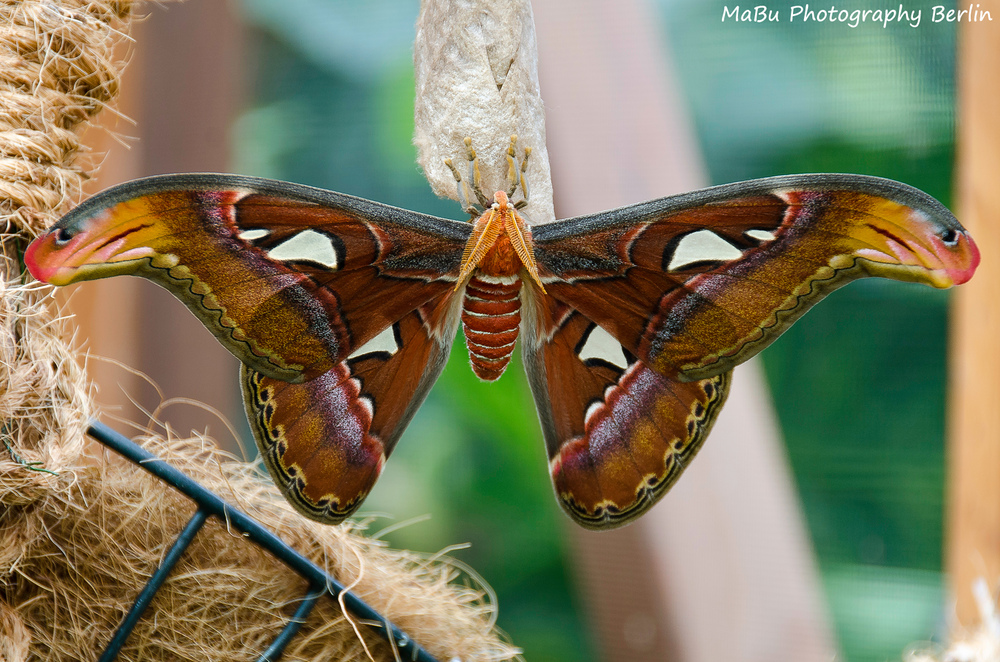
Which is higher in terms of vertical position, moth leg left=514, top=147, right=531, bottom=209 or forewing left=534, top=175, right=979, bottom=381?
moth leg left=514, top=147, right=531, bottom=209

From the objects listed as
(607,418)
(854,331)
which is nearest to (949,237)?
(607,418)

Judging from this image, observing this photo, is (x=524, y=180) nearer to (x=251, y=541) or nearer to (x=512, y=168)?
(x=512, y=168)

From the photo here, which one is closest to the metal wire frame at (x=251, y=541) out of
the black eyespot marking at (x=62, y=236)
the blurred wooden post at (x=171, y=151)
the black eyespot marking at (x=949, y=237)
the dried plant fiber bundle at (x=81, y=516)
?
the dried plant fiber bundle at (x=81, y=516)

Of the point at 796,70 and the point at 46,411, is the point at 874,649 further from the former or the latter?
the point at 46,411

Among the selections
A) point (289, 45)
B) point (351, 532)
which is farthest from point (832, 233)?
point (289, 45)

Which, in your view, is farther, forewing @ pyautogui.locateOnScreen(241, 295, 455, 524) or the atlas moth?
forewing @ pyautogui.locateOnScreen(241, 295, 455, 524)

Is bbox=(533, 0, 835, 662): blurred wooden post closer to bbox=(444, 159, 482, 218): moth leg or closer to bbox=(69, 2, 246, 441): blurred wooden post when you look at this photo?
bbox=(444, 159, 482, 218): moth leg

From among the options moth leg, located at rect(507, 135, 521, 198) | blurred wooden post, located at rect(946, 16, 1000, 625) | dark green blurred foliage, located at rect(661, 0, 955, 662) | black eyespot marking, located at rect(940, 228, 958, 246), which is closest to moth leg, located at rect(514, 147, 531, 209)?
moth leg, located at rect(507, 135, 521, 198)
